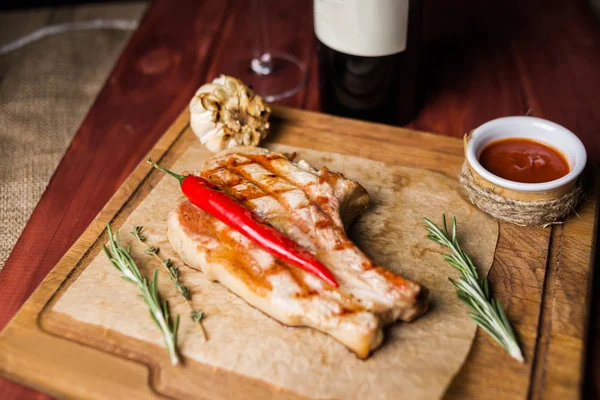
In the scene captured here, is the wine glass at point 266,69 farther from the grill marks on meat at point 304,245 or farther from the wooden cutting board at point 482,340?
the wooden cutting board at point 482,340

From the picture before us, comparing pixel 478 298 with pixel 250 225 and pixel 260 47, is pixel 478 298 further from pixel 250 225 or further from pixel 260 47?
pixel 260 47

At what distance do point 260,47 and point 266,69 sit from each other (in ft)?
0.54

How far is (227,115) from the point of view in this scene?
243 centimetres

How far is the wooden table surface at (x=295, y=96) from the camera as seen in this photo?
2.41 meters

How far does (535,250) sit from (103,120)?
204 centimetres

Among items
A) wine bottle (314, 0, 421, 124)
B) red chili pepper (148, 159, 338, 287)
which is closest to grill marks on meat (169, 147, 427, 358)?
red chili pepper (148, 159, 338, 287)

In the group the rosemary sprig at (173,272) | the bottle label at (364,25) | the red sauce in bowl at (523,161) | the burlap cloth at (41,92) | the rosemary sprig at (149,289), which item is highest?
the bottle label at (364,25)

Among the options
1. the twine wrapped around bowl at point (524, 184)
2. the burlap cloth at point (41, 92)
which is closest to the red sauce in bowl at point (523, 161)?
the twine wrapped around bowl at point (524, 184)

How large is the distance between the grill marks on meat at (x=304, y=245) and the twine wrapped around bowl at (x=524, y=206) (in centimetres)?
41

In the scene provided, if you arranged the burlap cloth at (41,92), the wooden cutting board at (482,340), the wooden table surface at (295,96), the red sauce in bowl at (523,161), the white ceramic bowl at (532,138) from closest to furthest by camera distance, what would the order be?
the wooden cutting board at (482,340) → the white ceramic bowl at (532,138) → the red sauce in bowl at (523,161) → the wooden table surface at (295,96) → the burlap cloth at (41,92)

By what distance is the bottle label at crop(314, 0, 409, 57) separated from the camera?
7.32 ft

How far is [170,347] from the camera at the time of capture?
1.76m

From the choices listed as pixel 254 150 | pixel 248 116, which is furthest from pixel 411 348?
pixel 248 116

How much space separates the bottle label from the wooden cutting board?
2.77 ft
